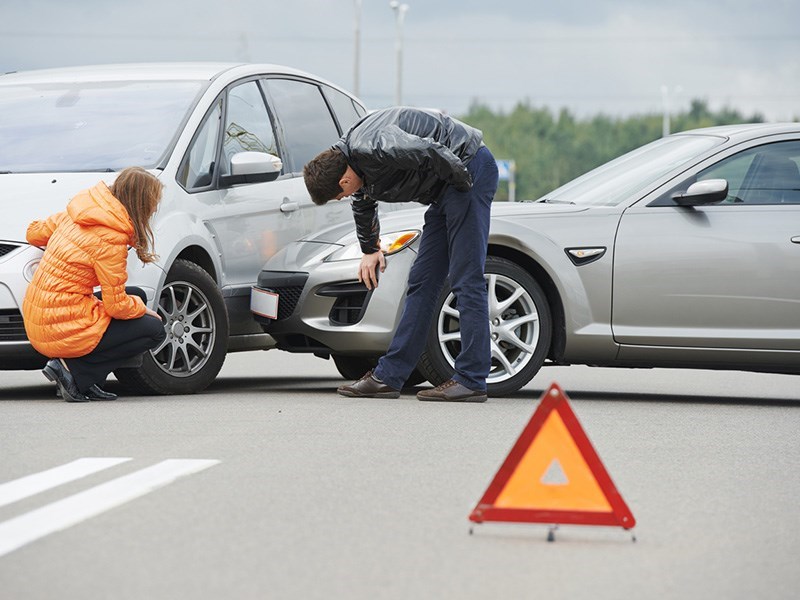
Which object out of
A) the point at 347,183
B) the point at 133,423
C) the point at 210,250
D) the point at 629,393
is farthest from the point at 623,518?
the point at 629,393

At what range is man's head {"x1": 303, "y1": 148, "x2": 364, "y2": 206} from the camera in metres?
7.78

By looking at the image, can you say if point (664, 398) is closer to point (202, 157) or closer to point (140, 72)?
point (202, 157)

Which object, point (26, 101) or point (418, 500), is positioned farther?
point (26, 101)

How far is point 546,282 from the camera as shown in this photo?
862 centimetres

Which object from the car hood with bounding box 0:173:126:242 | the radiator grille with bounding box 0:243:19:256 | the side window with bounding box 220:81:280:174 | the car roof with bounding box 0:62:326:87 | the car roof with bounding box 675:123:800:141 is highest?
the car roof with bounding box 0:62:326:87

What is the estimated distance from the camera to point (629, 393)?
32.2 feet

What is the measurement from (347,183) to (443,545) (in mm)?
3689

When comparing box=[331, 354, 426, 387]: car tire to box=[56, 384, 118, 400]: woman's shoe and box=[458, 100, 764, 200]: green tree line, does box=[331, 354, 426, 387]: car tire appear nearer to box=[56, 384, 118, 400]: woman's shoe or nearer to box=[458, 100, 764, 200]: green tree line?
box=[56, 384, 118, 400]: woman's shoe

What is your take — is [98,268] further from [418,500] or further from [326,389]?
[418,500]

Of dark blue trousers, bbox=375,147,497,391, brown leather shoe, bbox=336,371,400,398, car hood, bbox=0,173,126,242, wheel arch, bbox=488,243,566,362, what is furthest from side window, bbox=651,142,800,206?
car hood, bbox=0,173,126,242

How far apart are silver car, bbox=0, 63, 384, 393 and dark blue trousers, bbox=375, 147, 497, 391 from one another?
1088 millimetres

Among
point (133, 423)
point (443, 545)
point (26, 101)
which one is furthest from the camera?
point (26, 101)

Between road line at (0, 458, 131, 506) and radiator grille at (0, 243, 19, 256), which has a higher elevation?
radiator grille at (0, 243, 19, 256)

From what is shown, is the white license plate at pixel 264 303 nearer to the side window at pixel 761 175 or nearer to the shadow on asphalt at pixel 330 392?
the shadow on asphalt at pixel 330 392
